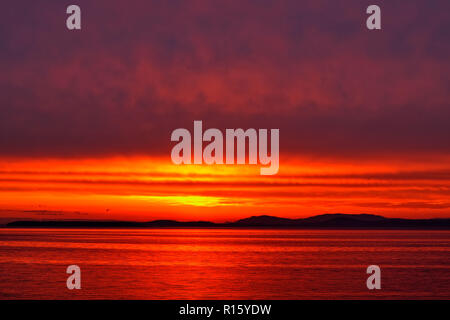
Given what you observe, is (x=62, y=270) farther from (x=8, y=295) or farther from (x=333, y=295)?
(x=333, y=295)

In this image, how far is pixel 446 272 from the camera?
2788 inches
